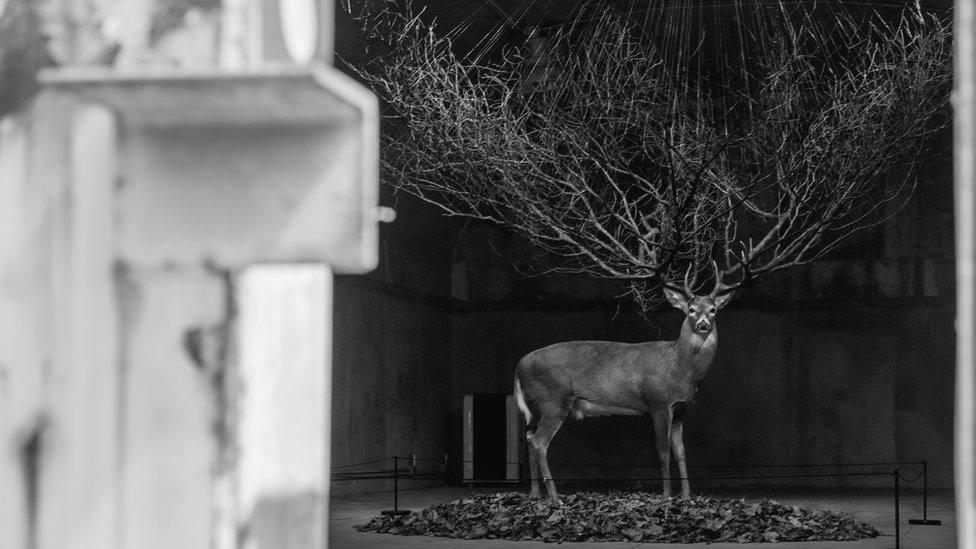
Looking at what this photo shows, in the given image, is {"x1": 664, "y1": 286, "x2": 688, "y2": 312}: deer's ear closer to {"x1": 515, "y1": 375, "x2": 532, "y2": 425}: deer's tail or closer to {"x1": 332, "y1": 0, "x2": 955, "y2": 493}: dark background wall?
{"x1": 515, "y1": 375, "x2": 532, "y2": 425}: deer's tail

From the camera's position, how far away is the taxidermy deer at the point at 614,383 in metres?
12.3

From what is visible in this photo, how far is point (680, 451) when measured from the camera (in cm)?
1205

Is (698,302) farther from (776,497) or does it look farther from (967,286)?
(967,286)

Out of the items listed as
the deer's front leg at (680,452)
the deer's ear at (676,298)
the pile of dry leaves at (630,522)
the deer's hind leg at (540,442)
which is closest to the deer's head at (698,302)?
the deer's ear at (676,298)

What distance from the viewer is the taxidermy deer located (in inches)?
483

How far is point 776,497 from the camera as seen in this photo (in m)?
17.3

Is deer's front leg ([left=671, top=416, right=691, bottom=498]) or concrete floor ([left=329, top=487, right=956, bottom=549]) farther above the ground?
deer's front leg ([left=671, top=416, right=691, bottom=498])

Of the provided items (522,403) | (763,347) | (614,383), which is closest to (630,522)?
(614,383)

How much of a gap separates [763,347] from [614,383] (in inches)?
324

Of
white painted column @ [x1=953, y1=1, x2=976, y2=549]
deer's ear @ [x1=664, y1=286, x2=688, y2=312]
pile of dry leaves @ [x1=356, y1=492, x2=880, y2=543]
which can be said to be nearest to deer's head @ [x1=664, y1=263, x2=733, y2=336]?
deer's ear @ [x1=664, y1=286, x2=688, y2=312]

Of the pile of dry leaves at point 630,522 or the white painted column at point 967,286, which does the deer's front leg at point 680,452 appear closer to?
the pile of dry leaves at point 630,522

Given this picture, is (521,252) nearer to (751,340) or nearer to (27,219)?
(751,340)

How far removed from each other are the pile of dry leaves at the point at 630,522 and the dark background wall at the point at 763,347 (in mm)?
7433

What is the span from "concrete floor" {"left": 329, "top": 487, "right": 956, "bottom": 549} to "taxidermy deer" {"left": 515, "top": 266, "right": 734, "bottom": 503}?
191 cm
